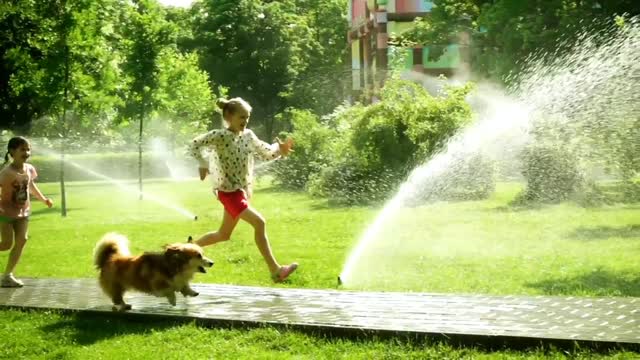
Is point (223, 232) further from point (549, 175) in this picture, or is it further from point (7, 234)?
point (549, 175)

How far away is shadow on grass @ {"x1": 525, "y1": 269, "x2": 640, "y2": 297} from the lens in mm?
9172

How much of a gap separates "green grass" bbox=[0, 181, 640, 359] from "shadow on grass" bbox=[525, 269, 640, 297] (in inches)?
0.5

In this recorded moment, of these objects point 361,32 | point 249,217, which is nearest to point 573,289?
point 249,217

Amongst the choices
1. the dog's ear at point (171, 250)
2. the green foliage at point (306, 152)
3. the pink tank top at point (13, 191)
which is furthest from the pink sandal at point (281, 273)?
the green foliage at point (306, 152)

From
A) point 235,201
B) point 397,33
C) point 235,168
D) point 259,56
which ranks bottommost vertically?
point 235,201

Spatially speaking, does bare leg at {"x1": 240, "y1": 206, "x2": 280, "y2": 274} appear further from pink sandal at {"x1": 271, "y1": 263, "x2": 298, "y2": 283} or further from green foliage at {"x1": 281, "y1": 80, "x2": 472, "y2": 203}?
green foliage at {"x1": 281, "y1": 80, "x2": 472, "y2": 203}

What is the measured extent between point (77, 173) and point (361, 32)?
23.9 m

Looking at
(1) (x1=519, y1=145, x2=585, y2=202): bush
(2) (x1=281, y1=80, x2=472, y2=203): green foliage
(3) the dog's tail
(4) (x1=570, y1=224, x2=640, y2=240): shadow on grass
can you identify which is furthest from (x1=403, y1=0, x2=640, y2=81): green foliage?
(3) the dog's tail

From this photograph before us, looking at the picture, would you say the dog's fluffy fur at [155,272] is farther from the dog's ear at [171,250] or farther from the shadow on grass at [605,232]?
the shadow on grass at [605,232]

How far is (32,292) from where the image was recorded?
9250mm

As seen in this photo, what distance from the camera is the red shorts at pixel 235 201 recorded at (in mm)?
8992

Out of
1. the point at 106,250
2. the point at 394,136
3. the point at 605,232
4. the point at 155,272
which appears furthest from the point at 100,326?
the point at 394,136

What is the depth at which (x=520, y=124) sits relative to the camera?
21.5m

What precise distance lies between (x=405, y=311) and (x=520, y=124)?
15374 millimetres
